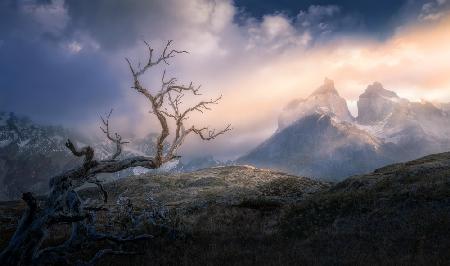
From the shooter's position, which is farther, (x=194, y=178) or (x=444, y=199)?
(x=194, y=178)

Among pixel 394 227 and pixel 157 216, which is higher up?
pixel 157 216

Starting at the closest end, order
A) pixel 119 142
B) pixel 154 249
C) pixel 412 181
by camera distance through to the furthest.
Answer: pixel 119 142
pixel 154 249
pixel 412 181

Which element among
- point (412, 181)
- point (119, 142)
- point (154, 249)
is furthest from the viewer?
point (412, 181)

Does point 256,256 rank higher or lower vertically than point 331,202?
lower

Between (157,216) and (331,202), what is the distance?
10506 mm

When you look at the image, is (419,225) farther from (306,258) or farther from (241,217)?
(241,217)

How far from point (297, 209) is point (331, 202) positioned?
83.5 inches

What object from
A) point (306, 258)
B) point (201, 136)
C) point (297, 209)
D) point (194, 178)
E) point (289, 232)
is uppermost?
point (194, 178)

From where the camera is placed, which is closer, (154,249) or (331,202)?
(154,249)

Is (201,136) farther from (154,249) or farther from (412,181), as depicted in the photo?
(412,181)

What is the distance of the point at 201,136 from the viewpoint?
1516 centimetres

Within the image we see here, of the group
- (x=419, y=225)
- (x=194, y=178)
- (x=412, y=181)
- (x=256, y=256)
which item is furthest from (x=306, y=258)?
(x=194, y=178)

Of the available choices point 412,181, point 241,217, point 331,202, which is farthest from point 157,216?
point 412,181

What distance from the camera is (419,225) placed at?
683 inches
